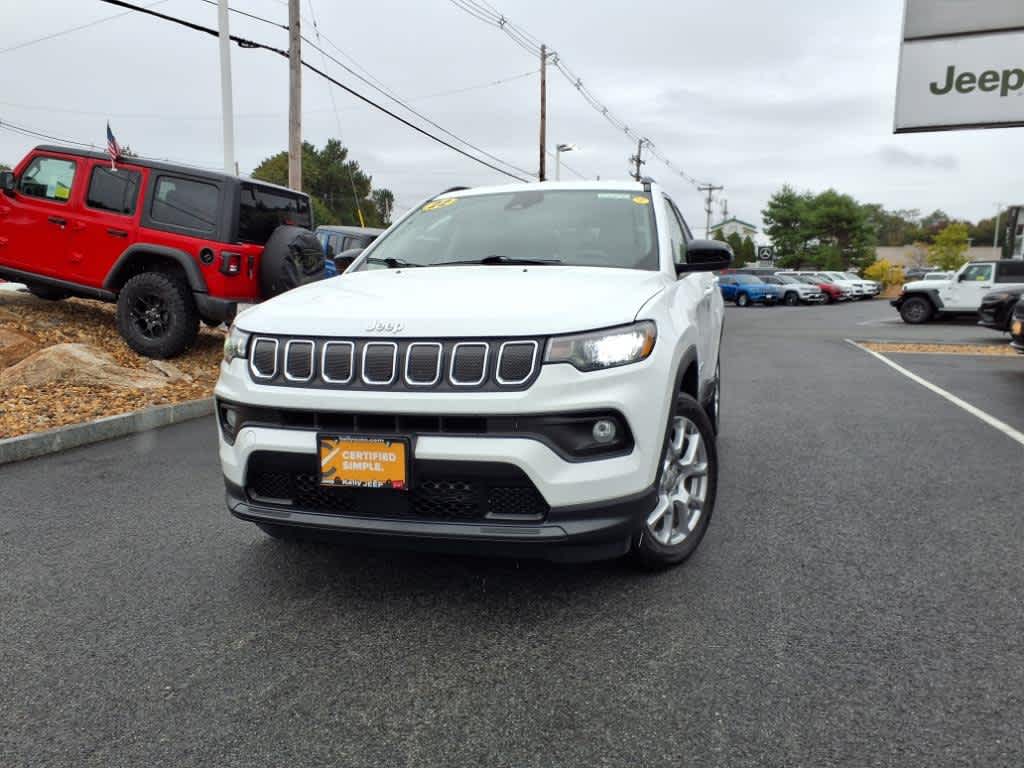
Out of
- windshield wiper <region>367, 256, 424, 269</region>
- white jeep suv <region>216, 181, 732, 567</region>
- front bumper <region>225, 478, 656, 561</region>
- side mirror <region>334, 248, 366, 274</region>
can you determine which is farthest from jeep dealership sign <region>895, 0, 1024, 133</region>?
front bumper <region>225, 478, 656, 561</region>

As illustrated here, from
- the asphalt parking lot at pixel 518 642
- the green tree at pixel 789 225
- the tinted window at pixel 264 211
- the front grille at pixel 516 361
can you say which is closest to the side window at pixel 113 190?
the tinted window at pixel 264 211

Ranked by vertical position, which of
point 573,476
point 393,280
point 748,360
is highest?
point 393,280

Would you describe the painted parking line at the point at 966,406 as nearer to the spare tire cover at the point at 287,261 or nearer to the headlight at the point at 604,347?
the headlight at the point at 604,347

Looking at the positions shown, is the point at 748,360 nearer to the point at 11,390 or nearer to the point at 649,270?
the point at 649,270

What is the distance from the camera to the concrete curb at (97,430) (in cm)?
544

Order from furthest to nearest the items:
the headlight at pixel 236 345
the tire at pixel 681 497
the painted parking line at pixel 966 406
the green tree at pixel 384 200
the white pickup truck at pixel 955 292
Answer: the green tree at pixel 384 200 < the white pickup truck at pixel 955 292 < the painted parking line at pixel 966 406 < the tire at pixel 681 497 < the headlight at pixel 236 345

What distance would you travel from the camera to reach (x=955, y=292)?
20.5m

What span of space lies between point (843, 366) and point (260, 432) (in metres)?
9.91

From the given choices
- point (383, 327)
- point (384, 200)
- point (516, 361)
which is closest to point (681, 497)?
point (516, 361)

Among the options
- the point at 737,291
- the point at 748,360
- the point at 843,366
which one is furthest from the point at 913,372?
the point at 737,291

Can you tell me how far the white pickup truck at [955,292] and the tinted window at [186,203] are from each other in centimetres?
1904

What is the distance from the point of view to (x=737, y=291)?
35.1 metres

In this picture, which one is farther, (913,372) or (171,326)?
(913,372)

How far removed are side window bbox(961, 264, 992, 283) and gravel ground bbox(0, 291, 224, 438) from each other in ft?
62.8
